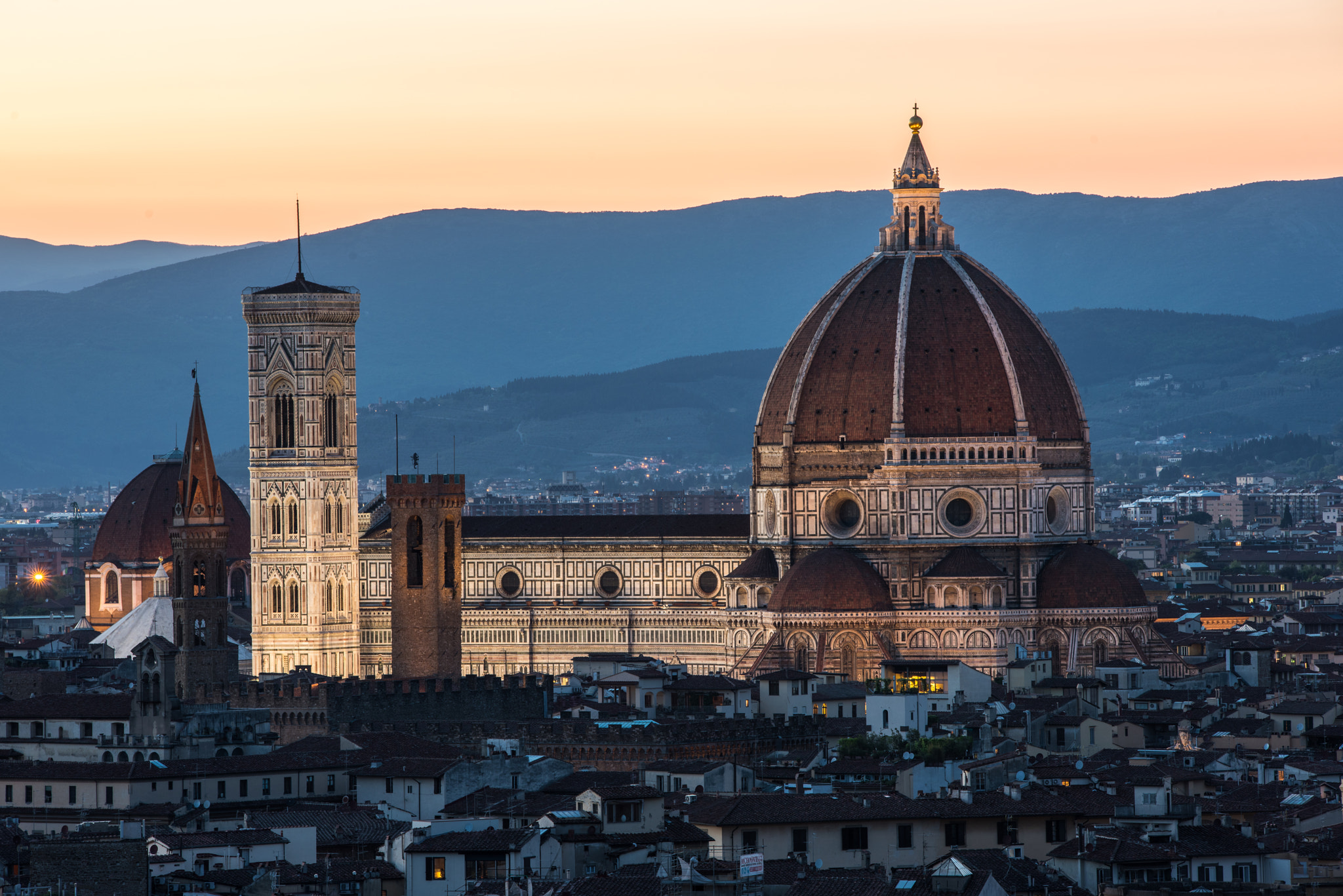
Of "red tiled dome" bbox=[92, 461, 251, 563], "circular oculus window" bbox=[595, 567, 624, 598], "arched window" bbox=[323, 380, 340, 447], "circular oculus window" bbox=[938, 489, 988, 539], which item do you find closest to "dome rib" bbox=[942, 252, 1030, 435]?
"circular oculus window" bbox=[938, 489, 988, 539]

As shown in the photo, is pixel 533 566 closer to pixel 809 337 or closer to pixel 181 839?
pixel 809 337

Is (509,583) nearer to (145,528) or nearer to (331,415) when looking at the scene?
(331,415)

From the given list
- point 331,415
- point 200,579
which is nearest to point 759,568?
point 331,415

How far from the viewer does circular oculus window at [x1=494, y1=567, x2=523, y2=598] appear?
435ft

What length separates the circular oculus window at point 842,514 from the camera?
12562cm

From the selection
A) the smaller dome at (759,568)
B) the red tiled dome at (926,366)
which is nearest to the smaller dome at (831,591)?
the smaller dome at (759,568)

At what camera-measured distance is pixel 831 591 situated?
121250 mm

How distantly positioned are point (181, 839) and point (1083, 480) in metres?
68.7

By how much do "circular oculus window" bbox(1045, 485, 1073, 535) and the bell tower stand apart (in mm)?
28722

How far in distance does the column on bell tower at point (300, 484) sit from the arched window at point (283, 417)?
2cm

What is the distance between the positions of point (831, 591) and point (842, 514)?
5729 millimetres

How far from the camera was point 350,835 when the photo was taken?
2618 inches

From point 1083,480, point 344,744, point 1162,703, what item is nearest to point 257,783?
point 344,744

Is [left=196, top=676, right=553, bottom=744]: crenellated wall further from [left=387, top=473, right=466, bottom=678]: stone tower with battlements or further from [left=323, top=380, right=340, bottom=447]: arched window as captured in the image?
[left=323, top=380, right=340, bottom=447]: arched window
